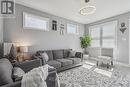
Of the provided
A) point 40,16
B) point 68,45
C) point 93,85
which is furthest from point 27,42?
point 93,85

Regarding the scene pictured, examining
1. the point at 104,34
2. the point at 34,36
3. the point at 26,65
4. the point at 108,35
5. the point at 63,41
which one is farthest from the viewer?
the point at 104,34

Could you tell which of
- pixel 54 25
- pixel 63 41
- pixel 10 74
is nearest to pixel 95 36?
pixel 63 41

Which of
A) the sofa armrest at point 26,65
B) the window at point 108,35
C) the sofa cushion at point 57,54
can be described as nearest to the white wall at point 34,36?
the sofa cushion at point 57,54

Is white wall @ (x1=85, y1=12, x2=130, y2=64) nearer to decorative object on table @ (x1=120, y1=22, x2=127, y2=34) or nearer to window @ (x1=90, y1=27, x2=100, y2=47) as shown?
decorative object on table @ (x1=120, y1=22, x2=127, y2=34)

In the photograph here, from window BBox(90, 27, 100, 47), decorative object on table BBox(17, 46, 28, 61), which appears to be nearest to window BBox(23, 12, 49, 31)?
decorative object on table BBox(17, 46, 28, 61)

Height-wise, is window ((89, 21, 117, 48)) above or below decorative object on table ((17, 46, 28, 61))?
above

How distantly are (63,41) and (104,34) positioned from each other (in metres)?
2.80

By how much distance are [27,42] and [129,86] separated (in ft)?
12.6

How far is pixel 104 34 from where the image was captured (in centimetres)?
552

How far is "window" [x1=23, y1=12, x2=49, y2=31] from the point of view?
11.6 feet

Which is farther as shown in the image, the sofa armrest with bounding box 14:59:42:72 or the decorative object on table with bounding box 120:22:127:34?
the decorative object on table with bounding box 120:22:127:34

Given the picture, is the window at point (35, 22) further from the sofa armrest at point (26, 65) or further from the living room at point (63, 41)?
the sofa armrest at point (26, 65)

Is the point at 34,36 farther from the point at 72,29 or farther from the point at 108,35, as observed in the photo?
the point at 108,35

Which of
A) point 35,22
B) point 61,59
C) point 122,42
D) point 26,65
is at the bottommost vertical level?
point 61,59
